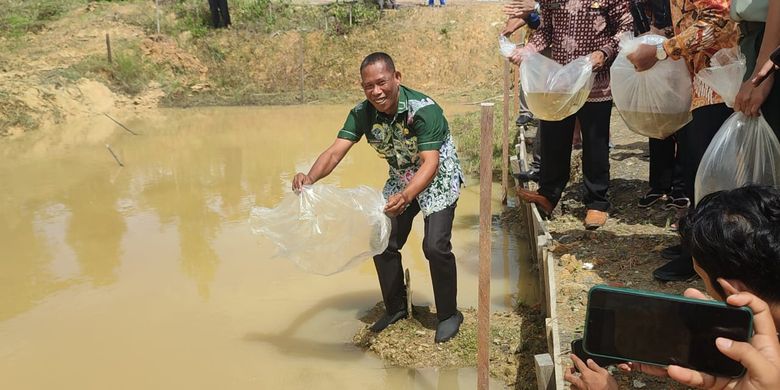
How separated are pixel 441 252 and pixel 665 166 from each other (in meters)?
1.60

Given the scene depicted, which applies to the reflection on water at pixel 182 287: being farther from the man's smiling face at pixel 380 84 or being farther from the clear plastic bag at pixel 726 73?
the clear plastic bag at pixel 726 73

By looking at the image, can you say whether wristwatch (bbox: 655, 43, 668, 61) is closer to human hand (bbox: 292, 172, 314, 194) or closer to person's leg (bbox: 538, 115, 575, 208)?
person's leg (bbox: 538, 115, 575, 208)

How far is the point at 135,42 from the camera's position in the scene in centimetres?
1641

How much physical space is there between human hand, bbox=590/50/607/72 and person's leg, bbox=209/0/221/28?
15.5 metres

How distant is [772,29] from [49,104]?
1312cm

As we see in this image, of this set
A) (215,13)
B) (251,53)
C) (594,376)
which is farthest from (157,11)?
(594,376)

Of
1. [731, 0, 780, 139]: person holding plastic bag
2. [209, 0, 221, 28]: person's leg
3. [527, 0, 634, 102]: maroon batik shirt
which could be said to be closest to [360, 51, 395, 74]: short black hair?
[527, 0, 634, 102]: maroon batik shirt

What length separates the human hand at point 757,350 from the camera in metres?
1.22

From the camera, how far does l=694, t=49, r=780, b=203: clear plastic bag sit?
2.17 metres

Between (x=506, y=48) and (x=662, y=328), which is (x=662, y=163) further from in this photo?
(x=662, y=328)

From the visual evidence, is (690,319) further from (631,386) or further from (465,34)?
(465,34)

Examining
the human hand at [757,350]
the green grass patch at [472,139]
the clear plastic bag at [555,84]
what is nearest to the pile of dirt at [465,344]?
the clear plastic bag at [555,84]

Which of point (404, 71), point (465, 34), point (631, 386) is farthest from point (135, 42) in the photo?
point (631, 386)

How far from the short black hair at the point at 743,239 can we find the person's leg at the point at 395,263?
6.30ft
